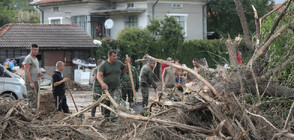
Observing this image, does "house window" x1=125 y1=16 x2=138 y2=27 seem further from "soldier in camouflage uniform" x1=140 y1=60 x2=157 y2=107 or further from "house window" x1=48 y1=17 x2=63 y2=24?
"soldier in camouflage uniform" x1=140 y1=60 x2=157 y2=107

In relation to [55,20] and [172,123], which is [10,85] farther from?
[55,20]

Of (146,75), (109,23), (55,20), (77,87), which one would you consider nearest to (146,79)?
(146,75)

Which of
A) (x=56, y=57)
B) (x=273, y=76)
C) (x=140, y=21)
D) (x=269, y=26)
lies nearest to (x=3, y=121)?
(x=273, y=76)

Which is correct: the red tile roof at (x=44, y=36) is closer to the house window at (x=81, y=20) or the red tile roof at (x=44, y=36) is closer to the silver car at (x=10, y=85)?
the house window at (x=81, y=20)

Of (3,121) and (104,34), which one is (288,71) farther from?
(104,34)

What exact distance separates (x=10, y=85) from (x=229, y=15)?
26.1 meters

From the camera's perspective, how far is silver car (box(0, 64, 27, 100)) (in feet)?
45.3

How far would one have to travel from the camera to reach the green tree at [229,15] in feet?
119

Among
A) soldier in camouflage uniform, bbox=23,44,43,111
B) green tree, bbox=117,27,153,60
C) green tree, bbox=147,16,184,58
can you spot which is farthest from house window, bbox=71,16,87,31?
soldier in camouflage uniform, bbox=23,44,43,111

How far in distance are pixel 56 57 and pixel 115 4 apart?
8642mm

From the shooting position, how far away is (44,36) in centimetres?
2798

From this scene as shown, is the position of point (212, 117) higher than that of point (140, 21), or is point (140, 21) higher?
point (140, 21)

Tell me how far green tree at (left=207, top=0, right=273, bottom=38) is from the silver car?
23.9 meters

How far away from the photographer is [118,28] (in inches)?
1353
